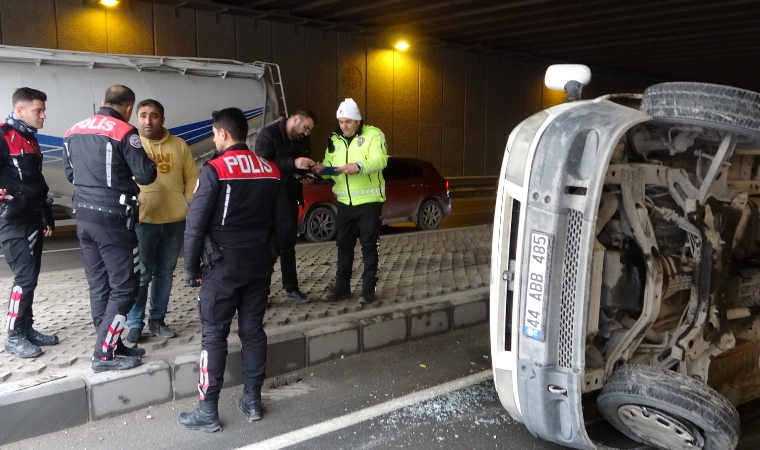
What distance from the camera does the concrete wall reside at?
13.6 meters

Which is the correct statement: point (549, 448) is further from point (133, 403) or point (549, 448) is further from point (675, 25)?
point (675, 25)

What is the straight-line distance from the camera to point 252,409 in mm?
3900

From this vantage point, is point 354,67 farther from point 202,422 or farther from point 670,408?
point 670,408

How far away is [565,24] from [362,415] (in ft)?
50.2

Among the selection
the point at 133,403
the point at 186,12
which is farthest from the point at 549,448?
the point at 186,12

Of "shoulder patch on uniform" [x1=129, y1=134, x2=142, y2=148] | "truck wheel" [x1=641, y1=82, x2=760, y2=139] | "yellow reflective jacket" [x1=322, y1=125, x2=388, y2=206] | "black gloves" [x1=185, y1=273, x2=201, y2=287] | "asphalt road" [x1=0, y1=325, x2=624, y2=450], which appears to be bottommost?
"asphalt road" [x1=0, y1=325, x2=624, y2=450]

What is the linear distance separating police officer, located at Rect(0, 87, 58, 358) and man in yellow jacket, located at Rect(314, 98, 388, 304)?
223 cm

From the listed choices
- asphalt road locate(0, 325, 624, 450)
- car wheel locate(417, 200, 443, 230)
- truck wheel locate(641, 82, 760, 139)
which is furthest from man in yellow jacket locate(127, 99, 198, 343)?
car wheel locate(417, 200, 443, 230)

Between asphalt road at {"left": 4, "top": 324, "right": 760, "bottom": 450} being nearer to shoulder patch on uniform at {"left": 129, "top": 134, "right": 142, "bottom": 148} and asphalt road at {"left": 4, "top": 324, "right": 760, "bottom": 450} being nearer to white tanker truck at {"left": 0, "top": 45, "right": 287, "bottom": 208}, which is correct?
shoulder patch on uniform at {"left": 129, "top": 134, "right": 142, "bottom": 148}

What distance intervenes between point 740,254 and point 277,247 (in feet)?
9.36

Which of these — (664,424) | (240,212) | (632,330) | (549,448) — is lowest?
(549,448)

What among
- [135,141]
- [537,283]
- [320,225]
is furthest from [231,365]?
[320,225]

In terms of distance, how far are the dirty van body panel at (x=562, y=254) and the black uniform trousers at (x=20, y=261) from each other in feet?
10.9

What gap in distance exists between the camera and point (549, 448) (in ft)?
11.7
